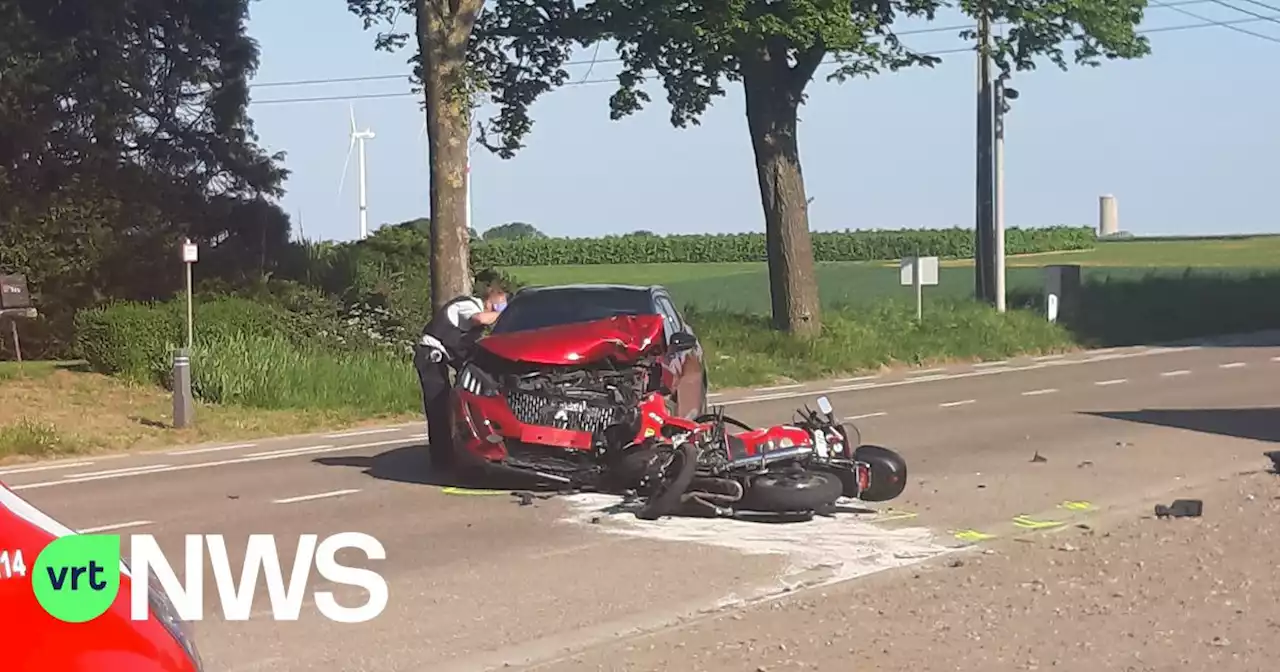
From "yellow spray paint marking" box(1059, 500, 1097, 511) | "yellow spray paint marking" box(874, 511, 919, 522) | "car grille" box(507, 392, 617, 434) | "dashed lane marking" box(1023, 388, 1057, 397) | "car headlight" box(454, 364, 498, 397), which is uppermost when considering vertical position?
"car headlight" box(454, 364, 498, 397)

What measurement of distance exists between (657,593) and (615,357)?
3915 mm

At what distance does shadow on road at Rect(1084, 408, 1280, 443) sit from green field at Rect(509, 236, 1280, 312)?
22.7 m

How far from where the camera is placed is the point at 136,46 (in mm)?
30125

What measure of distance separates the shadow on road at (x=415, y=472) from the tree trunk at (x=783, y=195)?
14857 millimetres

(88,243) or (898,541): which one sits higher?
(88,243)

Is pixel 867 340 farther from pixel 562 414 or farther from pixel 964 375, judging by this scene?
pixel 562 414

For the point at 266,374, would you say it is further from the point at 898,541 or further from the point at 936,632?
the point at 936,632

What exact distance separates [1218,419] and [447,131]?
10.7 metres

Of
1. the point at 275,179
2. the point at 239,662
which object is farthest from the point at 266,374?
the point at 239,662

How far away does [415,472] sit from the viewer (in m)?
15.4

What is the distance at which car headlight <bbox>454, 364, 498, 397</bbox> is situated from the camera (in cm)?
1345

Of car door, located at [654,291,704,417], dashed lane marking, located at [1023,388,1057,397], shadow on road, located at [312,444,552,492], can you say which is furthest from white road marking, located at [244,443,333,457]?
dashed lane marking, located at [1023,388,1057,397]

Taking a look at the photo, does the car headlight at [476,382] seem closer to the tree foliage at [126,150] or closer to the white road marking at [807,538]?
the white road marking at [807,538]

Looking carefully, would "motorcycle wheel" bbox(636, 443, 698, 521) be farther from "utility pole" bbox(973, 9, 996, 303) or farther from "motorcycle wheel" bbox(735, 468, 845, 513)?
"utility pole" bbox(973, 9, 996, 303)
